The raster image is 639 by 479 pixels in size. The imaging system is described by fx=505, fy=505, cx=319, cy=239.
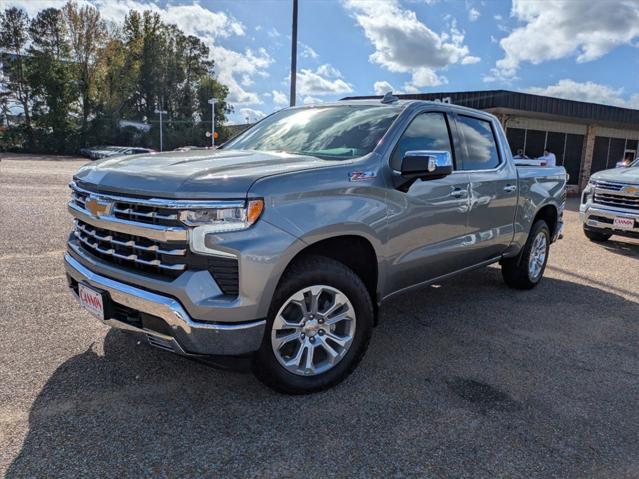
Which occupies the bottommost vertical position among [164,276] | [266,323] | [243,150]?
[266,323]

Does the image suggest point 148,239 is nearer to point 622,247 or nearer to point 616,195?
point 616,195

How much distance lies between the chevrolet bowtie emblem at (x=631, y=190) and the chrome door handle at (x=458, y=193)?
5.69m

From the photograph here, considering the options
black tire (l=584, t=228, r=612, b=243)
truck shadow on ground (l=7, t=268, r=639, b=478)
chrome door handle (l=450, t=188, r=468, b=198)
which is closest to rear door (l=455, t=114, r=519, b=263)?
chrome door handle (l=450, t=188, r=468, b=198)

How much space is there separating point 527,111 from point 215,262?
1782cm

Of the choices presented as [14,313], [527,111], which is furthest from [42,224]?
[527,111]

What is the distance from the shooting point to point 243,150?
3.97 metres

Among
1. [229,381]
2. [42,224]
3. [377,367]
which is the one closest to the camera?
[229,381]

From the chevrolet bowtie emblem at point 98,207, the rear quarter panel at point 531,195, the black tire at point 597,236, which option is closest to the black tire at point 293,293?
the chevrolet bowtie emblem at point 98,207

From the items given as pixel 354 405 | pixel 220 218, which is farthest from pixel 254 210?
pixel 354 405

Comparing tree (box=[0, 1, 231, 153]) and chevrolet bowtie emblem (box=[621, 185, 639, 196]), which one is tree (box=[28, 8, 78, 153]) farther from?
chevrolet bowtie emblem (box=[621, 185, 639, 196])

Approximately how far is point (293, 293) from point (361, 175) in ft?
2.98

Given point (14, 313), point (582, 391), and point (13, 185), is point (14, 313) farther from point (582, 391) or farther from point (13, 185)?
point (13, 185)

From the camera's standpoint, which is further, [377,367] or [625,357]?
[625,357]

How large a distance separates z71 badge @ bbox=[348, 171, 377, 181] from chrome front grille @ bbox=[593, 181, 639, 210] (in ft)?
22.9
